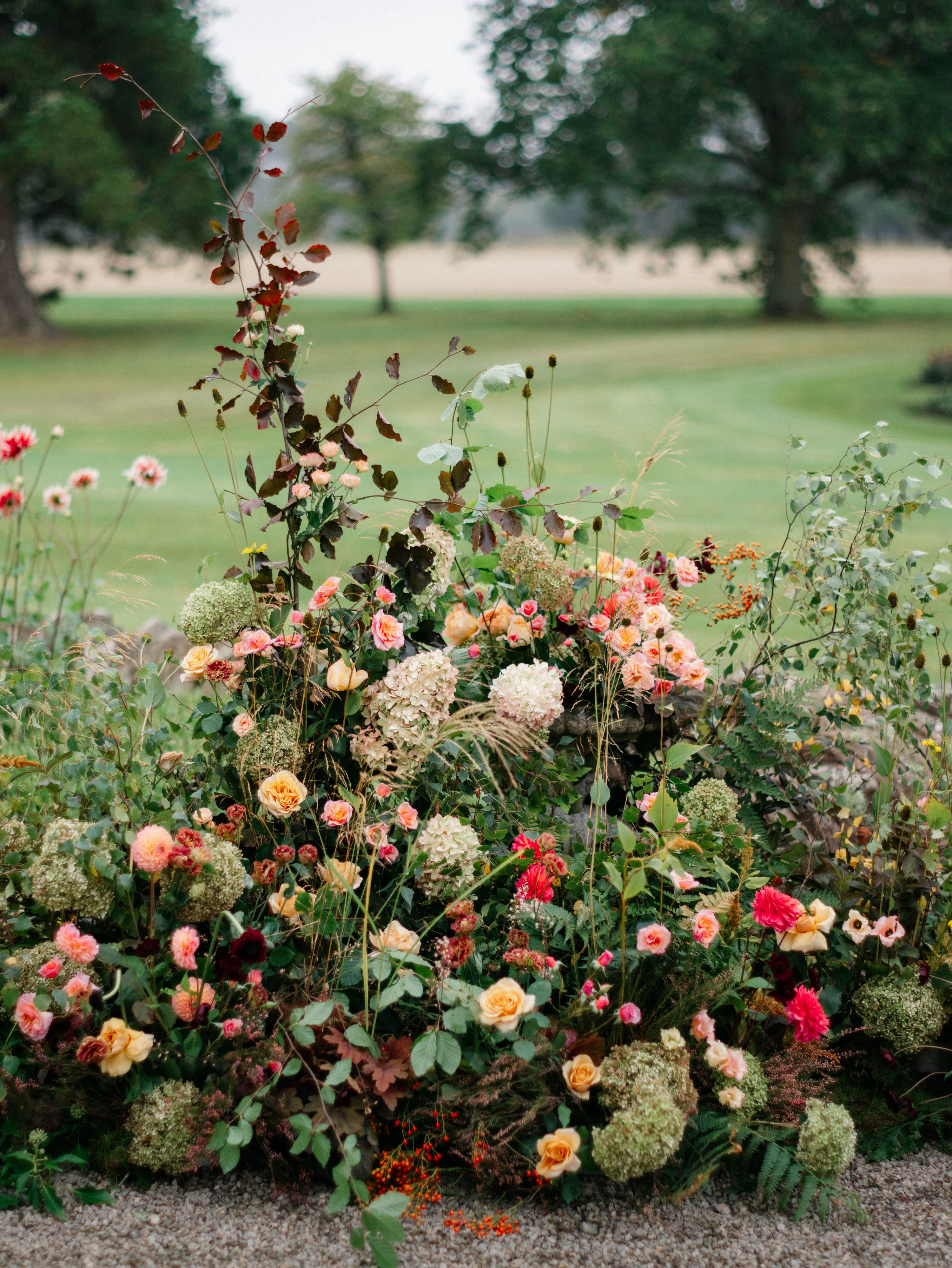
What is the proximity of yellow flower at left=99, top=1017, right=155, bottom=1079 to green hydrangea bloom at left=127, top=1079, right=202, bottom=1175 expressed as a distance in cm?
10

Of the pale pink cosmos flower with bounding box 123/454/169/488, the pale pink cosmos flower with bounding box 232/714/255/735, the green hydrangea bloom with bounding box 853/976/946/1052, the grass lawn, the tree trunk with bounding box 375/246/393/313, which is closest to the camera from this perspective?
the green hydrangea bloom with bounding box 853/976/946/1052

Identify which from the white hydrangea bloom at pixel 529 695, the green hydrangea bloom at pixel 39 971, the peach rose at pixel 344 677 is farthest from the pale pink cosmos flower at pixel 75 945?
the white hydrangea bloom at pixel 529 695

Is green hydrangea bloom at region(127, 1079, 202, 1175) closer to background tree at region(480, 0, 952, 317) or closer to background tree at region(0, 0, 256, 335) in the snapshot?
background tree at region(0, 0, 256, 335)

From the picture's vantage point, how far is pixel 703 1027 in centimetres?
224

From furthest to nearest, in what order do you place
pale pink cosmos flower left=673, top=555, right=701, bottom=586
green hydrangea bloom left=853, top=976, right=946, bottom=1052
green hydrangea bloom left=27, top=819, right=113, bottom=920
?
pale pink cosmos flower left=673, top=555, right=701, bottom=586 → green hydrangea bloom left=853, top=976, right=946, bottom=1052 → green hydrangea bloom left=27, top=819, right=113, bottom=920

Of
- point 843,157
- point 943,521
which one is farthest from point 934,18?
point 943,521

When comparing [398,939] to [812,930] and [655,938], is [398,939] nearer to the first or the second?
[655,938]

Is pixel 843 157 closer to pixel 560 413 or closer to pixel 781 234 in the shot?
pixel 781 234

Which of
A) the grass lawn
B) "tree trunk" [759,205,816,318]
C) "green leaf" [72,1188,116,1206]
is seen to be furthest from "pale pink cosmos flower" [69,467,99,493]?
"tree trunk" [759,205,816,318]

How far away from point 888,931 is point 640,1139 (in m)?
0.80

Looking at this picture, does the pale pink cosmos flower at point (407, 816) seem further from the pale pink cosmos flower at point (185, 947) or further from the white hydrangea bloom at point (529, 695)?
the pale pink cosmos flower at point (185, 947)

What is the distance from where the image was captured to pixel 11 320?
23797 mm

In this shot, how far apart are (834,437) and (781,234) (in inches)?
626

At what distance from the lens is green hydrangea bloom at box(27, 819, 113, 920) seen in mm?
2197
